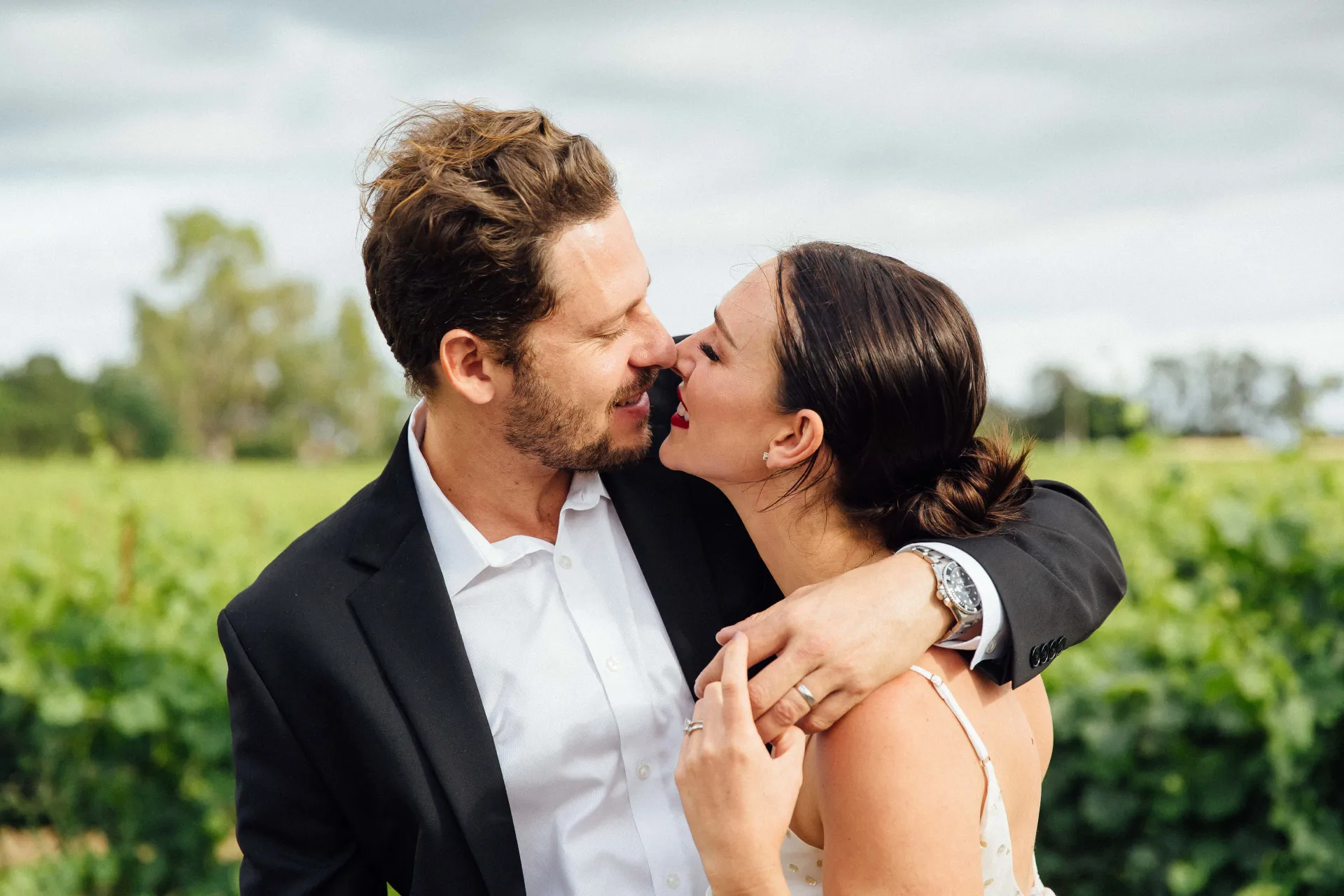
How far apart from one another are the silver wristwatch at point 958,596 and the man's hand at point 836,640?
0.02 meters

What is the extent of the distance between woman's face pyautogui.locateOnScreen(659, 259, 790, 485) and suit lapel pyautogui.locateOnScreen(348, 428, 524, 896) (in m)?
0.71

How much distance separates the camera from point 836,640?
7.11 ft

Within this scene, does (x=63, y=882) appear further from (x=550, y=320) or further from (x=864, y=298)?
(x=864, y=298)

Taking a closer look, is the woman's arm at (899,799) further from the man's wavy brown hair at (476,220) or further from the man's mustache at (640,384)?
the man's wavy brown hair at (476,220)

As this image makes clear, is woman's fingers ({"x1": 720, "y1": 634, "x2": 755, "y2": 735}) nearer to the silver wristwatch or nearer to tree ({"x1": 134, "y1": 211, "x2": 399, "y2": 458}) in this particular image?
the silver wristwatch

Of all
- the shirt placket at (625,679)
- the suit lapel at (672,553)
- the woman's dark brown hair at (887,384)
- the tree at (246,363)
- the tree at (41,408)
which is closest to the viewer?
the woman's dark brown hair at (887,384)

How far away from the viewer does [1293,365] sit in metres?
6.08

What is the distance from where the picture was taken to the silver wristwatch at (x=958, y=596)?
2314 mm

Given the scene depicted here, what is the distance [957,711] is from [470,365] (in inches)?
63.1

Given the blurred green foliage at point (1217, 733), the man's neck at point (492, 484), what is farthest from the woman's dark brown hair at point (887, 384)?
the blurred green foliage at point (1217, 733)

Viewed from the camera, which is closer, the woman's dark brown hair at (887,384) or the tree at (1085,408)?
the woman's dark brown hair at (887,384)

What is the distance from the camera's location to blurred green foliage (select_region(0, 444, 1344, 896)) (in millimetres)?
4129

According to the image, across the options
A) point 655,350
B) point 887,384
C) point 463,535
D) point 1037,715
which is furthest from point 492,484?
point 1037,715

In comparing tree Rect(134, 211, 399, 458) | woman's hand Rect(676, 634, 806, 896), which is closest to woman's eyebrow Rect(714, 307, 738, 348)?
woman's hand Rect(676, 634, 806, 896)
